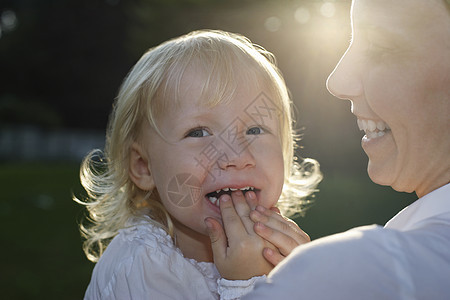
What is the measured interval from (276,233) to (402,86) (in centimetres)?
87

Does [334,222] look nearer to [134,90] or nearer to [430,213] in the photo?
[134,90]

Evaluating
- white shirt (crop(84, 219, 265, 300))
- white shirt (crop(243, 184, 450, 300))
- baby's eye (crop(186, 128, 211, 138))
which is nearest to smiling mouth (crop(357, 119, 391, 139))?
white shirt (crop(243, 184, 450, 300))

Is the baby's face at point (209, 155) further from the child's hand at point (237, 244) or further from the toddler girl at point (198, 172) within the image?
the child's hand at point (237, 244)

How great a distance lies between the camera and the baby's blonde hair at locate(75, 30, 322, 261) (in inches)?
92.1

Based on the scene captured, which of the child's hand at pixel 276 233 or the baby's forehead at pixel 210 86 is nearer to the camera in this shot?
the child's hand at pixel 276 233

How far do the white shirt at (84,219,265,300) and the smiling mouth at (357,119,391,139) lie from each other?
2.72ft

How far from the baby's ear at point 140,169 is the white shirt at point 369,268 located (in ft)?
5.33

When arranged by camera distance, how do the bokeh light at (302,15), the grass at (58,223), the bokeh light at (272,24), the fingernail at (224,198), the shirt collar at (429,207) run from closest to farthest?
the shirt collar at (429,207) < the fingernail at (224,198) < the grass at (58,223) < the bokeh light at (302,15) < the bokeh light at (272,24)

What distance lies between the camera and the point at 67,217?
31.7 ft

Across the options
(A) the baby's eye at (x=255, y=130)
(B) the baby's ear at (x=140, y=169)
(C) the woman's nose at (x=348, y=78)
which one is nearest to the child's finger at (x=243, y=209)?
(A) the baby's eye at (x=255, y=130)

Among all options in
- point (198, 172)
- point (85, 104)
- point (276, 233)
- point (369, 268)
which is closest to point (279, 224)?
point (276, 233)

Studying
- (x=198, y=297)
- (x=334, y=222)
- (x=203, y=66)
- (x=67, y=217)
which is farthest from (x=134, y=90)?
(x=67, y=217)

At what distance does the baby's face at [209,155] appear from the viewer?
7.09ft

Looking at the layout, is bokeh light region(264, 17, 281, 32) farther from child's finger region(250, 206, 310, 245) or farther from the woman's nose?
the woman's nose
